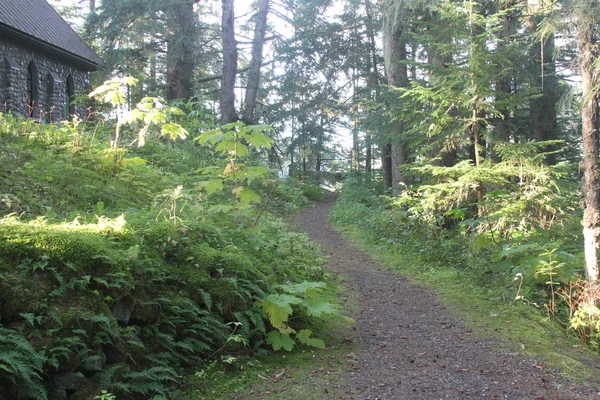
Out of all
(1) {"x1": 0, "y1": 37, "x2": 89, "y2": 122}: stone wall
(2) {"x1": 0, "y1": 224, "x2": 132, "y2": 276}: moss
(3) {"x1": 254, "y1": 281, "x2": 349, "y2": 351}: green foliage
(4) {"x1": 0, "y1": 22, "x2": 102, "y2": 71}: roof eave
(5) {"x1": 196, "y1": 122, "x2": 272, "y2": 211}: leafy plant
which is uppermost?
(4) {"x1": 0, "y1": 22, "x2": 102, "y2": 71}: roof eave

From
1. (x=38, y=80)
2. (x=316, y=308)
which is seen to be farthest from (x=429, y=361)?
(x=38, y=80)

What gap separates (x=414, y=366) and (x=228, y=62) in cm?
1529

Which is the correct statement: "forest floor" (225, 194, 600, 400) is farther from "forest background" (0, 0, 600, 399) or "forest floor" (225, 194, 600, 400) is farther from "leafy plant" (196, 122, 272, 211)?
"leafy plant" (196, 122, 272, 211)

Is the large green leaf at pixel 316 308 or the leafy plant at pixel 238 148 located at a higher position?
the leafy plant at pixel 238 148

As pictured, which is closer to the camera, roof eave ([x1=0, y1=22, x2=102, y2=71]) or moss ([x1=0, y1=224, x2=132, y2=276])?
moss ([x1=0, y1=224, x2=132, y2=276])

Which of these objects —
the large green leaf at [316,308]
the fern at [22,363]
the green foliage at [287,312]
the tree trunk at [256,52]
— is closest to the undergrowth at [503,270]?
the large green leaf at [316,308]

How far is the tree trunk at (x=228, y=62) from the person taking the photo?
57.5ft

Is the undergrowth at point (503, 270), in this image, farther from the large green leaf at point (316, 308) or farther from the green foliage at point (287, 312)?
the green foliage at point (287, 312)

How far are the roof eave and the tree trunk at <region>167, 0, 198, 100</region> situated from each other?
318 cm

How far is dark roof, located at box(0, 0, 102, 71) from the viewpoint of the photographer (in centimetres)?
1509

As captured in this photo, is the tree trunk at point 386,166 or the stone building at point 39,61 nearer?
the stone building at point 39,61

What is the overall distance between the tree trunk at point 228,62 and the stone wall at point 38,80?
234 inches

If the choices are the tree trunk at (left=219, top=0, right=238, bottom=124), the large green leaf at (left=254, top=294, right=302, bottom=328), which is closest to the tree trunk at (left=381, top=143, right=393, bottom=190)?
the tree trunk at (left=219, top=0, right=238, bottom=124)

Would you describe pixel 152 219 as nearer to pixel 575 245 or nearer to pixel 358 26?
pixel 575 245
